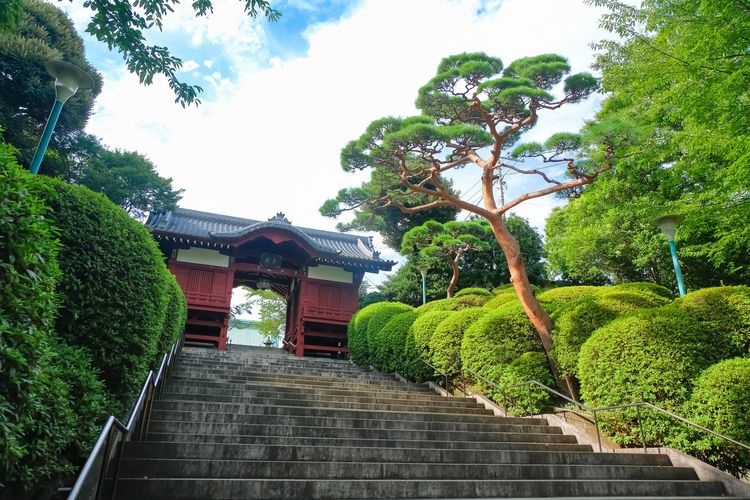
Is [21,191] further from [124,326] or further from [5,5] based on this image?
[5,5]

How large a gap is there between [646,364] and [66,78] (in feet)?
29.1

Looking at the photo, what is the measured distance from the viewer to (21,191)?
271cm

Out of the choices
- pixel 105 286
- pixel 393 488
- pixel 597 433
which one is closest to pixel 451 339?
pixel 597 433

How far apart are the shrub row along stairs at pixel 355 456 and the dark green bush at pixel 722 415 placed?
1.20ft

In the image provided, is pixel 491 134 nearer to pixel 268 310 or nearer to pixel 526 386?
pixel 526 386

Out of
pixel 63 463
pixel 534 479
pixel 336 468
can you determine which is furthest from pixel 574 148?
pixel 63 463

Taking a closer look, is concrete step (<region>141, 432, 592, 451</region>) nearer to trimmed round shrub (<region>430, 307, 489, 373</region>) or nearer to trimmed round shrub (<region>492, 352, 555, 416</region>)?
trimmed round shrub (<region>492, 352, 555, 416</region>)

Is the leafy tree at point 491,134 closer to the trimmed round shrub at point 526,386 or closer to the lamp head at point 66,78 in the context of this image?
the trimmed round shrub at point 526,386

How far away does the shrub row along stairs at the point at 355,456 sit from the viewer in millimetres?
4316

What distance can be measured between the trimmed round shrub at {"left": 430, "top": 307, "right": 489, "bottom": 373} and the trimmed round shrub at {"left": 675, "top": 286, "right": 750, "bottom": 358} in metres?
4.22

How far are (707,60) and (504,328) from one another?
18.2 feet

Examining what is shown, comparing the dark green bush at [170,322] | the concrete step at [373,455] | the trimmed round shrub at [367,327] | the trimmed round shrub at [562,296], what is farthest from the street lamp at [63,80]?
the trimmed round shrub at [367,327]

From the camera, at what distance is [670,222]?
7941mm

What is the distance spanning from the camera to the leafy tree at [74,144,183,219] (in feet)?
64.9
